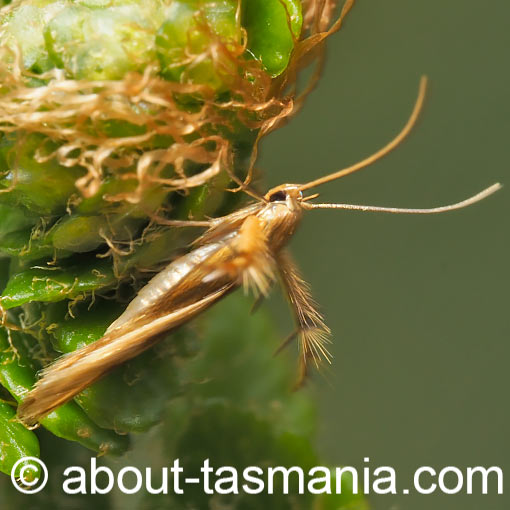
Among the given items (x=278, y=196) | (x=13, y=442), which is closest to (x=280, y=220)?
(x=278, y=196)

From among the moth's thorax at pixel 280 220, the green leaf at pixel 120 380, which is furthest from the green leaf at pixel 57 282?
the moth's thorax at pixel 280 220

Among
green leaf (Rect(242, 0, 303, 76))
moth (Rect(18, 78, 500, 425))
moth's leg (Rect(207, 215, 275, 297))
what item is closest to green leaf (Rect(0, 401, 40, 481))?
moth (Rect(18, 78, 500, 425))

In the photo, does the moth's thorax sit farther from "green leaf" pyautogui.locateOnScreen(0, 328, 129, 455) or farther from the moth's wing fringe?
"green leaf" pyautogui.locateOnScreen(0, 328, 129, 455)

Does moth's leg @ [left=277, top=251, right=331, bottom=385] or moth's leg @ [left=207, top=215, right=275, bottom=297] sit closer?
moth's leg @ [left=207, top=215, right=275, bottom=297]

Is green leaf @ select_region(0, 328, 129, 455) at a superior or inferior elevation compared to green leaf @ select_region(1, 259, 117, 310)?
inferior

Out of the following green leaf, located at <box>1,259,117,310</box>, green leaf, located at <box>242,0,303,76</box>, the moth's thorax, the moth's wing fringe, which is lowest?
the moth's wing fringe

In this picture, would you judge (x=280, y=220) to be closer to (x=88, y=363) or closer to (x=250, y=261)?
(x=250, y=261)

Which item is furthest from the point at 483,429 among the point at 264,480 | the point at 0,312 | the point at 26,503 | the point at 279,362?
the point at 0,312

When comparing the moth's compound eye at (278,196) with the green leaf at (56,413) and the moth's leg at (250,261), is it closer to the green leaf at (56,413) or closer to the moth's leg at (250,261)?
the moth's leg at (250,261)
